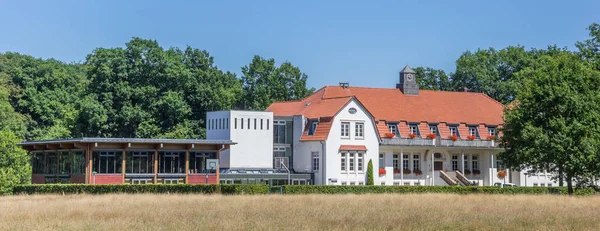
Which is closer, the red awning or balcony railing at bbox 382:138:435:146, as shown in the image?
the red awning

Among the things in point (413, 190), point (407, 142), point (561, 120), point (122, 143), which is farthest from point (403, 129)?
point (122, 143)

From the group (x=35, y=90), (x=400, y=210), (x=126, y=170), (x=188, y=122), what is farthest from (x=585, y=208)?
(x=35, y=90)

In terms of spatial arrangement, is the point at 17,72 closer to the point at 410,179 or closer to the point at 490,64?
the point at 410,179

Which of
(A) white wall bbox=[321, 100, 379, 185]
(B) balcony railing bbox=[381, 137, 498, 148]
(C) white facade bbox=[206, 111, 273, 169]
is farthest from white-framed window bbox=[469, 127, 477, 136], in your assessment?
(C) white facade bbox=[206, 111, 273, 169]

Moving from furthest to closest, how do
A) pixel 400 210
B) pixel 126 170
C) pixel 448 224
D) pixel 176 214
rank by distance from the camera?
pixel 126 170
pixel 400 210
pixel 176 214
pixel 448 224

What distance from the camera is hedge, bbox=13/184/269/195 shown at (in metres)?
54.4

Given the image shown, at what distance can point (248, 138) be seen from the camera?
71.9m

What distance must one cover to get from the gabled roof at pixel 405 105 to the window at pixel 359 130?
97.3 inches

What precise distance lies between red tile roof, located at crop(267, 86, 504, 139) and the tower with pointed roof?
48cm

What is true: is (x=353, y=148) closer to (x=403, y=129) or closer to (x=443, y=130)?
(x=403, y=129)

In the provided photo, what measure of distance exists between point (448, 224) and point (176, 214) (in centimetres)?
1039

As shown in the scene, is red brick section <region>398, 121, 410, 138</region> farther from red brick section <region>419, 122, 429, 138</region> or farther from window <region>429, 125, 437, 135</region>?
window <region>429, 125, 437, 135</region>

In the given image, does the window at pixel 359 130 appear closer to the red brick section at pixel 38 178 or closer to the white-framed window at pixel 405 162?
the white-framed window at pixel 405 162

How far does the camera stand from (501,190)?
6278 centimetres
